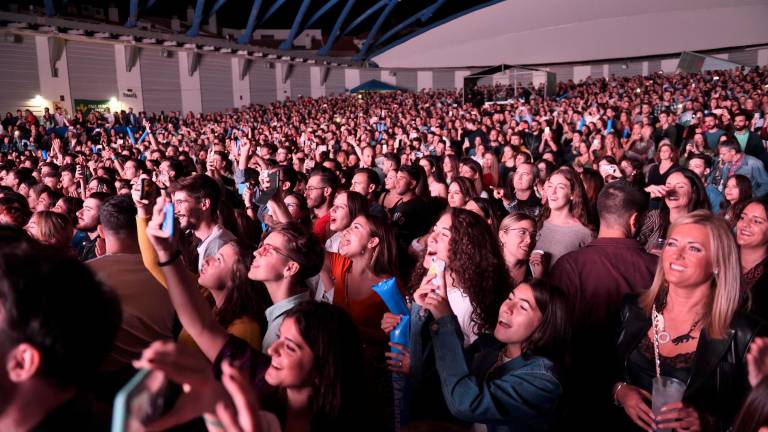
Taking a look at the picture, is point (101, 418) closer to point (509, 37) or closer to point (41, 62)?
point (41, 62)

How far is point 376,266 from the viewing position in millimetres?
3268

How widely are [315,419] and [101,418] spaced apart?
697 mm

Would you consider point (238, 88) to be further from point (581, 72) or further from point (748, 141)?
point (748, 141)

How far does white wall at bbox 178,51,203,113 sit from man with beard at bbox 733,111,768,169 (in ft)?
78.8

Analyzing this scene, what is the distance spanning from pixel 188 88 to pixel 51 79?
22.7ft

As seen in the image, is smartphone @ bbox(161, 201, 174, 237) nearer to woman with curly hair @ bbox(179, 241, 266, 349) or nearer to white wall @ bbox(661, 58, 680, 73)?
woman with curly hair @ bbox(179, 241, 266, 349)

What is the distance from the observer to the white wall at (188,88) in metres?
26.5

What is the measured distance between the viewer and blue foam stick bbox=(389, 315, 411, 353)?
7.56 ft

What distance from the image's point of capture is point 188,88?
26938mm

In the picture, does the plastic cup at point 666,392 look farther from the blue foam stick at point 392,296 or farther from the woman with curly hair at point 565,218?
the woman with curly hair at point 565,218

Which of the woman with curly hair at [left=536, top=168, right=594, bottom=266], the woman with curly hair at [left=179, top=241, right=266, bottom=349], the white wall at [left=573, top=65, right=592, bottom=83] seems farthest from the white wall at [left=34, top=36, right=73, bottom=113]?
the white wall at [left=573, top=65, right=592, bottom=83]

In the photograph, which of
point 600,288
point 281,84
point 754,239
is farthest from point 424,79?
point 600,288

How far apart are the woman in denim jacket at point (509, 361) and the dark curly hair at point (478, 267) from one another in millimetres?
327

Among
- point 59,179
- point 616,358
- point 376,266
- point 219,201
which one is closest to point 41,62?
point 59,179
